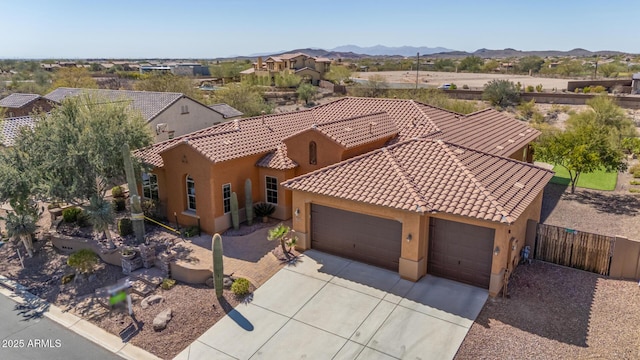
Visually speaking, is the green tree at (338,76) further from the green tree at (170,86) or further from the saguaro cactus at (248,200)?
the saguaro cactus at (248,200)

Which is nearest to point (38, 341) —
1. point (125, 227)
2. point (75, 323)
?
point (75, 323)

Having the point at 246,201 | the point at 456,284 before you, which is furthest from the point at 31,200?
the point at 456,284

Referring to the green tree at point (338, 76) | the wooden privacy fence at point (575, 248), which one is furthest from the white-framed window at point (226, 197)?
the green tree at point (338, 76)

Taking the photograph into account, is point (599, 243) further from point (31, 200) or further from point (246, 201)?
point (31, 200)

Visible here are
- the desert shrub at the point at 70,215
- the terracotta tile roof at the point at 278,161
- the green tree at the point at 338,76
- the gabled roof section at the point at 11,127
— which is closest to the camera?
the terracotta tile roof at the point at 278,161

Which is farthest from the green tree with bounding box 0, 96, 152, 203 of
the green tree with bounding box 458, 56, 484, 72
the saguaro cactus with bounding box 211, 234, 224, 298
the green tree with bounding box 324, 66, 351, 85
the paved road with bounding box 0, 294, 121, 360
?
the green tree with bounding box 458, 56, 484, 72

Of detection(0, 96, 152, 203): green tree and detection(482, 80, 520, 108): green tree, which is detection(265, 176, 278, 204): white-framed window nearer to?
detection(0, 96, 152, 203): green tree
